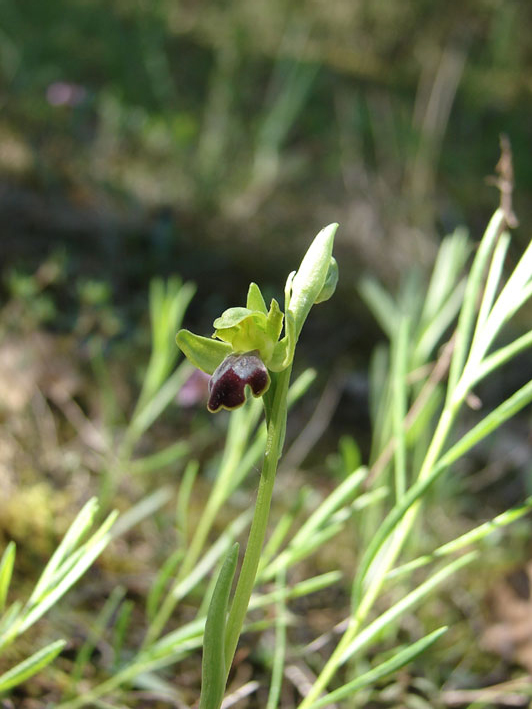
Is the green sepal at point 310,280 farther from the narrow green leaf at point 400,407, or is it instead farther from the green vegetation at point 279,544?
the narrow green leaf at point 400,407

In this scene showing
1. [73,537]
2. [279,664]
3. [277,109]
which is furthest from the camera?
[277,109]

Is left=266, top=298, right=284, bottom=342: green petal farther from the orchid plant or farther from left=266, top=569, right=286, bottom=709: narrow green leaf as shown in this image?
left=266, top=569, right=286, bottom=709: narrow green leaf

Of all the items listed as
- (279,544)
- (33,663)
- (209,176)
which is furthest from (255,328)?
(209,176)

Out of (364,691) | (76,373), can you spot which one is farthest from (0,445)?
(364,691)

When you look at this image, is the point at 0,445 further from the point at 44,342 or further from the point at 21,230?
the point at 21,230

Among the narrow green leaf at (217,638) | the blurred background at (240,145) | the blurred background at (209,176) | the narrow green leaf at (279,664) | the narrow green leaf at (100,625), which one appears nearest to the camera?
the narrow green leaf at (217,638)

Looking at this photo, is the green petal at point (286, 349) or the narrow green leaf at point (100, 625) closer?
the green petal at point (286, 349)

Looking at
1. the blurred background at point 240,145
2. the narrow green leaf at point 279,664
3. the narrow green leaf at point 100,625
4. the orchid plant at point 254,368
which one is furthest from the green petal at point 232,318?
the blurred background at point 240,145

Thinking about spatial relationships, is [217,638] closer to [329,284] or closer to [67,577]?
[67,577]
